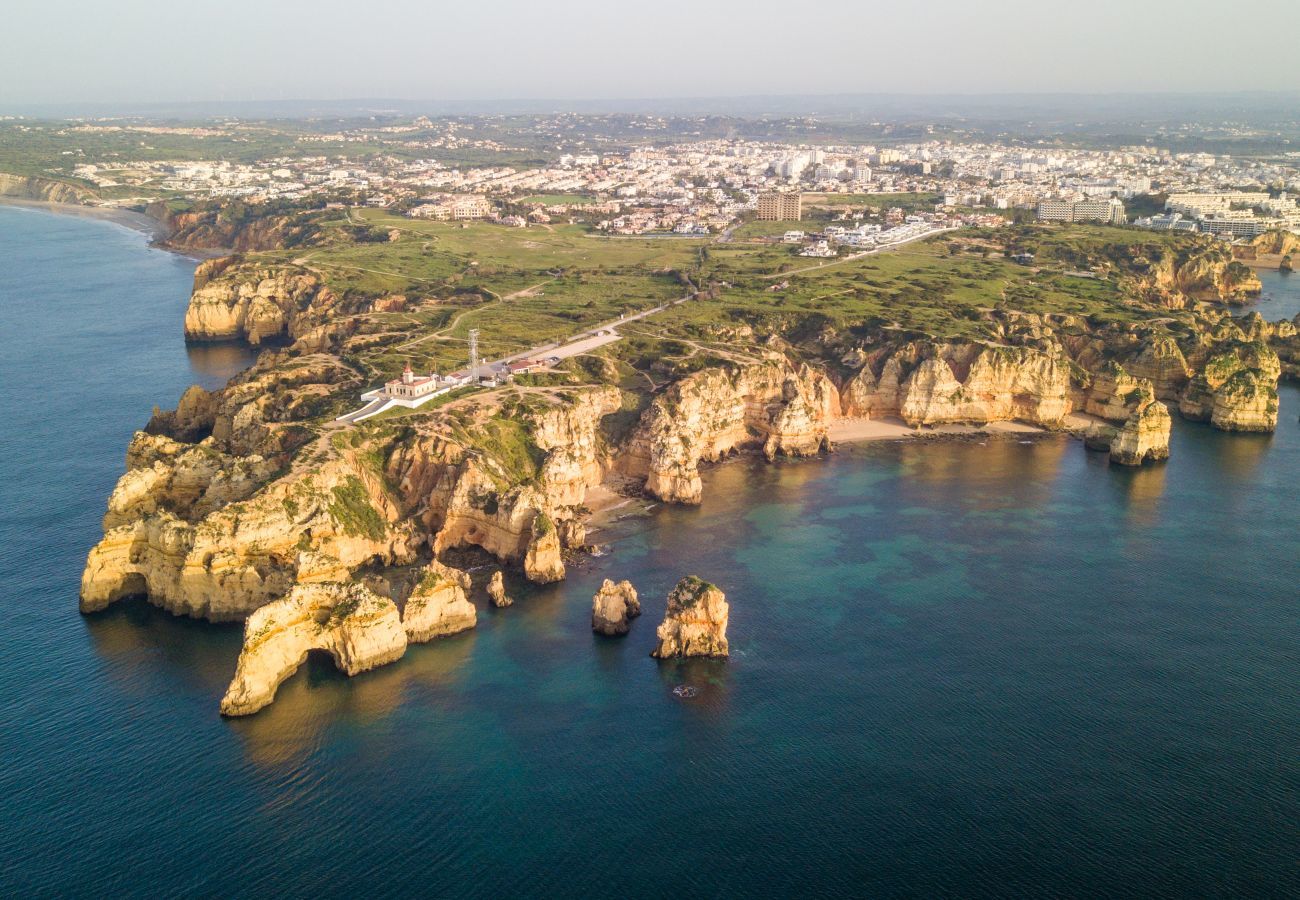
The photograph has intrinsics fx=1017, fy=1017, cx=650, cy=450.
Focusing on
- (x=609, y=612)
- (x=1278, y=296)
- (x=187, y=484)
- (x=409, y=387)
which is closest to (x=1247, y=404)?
(x=609, y=612)

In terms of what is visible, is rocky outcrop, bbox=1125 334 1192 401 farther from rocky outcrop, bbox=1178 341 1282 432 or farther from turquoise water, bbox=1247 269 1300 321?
turquoise water, bbox=1247 269 1300 321

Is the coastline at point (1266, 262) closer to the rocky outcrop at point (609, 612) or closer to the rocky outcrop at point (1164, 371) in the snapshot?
the rocky outcrop at point (1164, 371)

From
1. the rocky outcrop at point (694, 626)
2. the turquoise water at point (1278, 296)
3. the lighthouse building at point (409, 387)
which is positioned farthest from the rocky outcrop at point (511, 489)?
the turquoise water at point (1278, 296)

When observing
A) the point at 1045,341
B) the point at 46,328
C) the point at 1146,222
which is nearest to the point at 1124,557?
the point at 1045,341

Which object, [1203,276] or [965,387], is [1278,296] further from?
[965,387]

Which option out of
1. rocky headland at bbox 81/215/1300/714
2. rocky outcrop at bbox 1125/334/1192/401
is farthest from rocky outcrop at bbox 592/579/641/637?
rocky outcrop at bbox 1125/334/1192/401

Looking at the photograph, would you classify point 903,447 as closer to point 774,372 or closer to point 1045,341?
point 774,372
